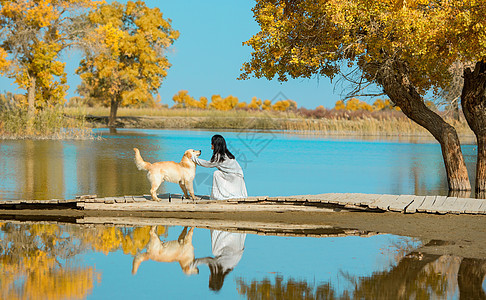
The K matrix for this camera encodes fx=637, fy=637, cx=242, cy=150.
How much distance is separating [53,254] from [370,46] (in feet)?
29.3

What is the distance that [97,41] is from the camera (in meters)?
31.5

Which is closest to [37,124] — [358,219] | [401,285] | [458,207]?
[358,219]

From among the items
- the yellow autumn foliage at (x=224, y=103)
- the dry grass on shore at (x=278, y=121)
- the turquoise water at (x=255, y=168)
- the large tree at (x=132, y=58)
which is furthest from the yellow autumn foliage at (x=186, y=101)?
the turquoise water at (x=255, y=168)

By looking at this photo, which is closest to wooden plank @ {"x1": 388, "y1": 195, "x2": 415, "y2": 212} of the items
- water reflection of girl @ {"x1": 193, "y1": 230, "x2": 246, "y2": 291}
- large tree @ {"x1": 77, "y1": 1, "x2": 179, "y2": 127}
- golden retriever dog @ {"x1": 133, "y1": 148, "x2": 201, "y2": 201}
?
water reflection of girl @ {"x1": 193, "y1": 230, "x2": 246, "y2": 291}

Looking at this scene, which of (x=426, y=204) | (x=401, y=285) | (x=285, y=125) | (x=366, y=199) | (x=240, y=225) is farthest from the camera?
(x=285, y=125)

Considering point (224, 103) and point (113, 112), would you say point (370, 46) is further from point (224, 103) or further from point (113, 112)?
point (224, 103)

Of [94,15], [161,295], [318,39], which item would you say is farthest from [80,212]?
[94,15]

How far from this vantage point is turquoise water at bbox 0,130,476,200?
54.5 feet

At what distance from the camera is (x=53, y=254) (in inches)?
324

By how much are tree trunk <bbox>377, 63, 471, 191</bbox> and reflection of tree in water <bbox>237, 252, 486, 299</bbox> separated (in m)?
8.57

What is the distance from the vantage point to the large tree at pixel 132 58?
45.1m

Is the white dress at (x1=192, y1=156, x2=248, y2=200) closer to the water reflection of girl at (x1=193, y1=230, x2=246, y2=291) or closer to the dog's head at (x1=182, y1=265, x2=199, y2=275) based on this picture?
the water reflection of girl at (x1=193, y1=230, x2=246, y2=291)

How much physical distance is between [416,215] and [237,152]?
22773mm

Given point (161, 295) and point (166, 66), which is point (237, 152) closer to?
point (166, 66)
